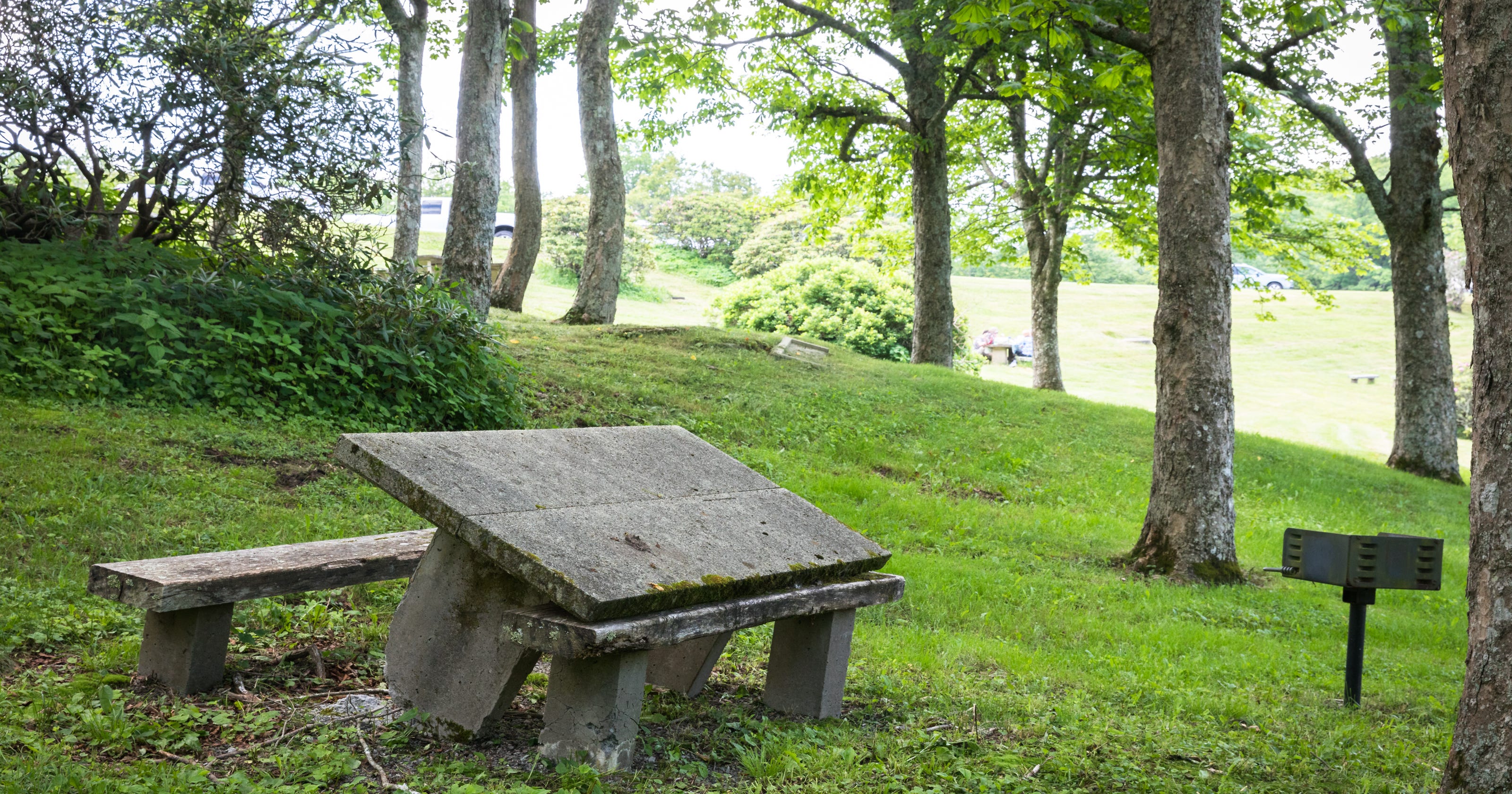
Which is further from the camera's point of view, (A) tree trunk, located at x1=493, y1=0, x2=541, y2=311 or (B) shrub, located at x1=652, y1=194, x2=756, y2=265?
(B) shrub, located at x1=652, y1=194, x2=756, y2=265

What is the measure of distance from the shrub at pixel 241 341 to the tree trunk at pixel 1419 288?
14130mm

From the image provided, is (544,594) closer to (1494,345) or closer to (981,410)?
(1494,345)

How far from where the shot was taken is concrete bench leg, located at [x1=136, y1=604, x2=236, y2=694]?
3.76 metres

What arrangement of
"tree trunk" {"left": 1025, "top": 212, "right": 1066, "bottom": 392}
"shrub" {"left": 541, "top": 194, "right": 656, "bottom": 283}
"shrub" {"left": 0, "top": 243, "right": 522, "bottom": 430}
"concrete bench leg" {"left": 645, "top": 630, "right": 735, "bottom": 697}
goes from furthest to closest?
"shrub" {"left": 541, "top": 194, "right": 656, "bottom": 283} → "tree trunk" {"left": 1025, "top": 212, "right": 1066, "bottom": 392} → "shrub" {"left": 0, "top": 243, "right": 522, "bottom": 430} → "concrete bench leg" {"left": 645, "top": 630, "right": 735, "bottom": 697}

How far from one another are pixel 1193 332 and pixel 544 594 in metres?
6.58

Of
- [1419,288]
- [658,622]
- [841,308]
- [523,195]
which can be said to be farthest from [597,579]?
[841,308]

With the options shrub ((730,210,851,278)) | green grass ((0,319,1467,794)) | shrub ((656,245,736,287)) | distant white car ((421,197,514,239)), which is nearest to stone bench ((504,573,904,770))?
green grass ((0,319,1467,794))

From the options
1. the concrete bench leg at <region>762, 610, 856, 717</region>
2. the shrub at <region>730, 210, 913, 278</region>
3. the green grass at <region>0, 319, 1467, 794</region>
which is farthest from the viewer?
the shrub at <region>730, 210, 913, 278</region>

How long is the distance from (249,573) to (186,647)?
0.45 metres

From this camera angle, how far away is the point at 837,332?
2236 centimetres

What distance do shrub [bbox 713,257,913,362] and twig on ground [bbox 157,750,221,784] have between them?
19415 mm

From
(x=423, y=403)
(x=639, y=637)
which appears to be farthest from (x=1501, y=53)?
(x=423, y=403)

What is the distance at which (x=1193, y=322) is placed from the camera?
812 centimetres

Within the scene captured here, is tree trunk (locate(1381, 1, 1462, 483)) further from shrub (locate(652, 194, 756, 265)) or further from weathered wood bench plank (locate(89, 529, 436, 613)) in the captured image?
shrub (locate(652, 194, 756, 265))
